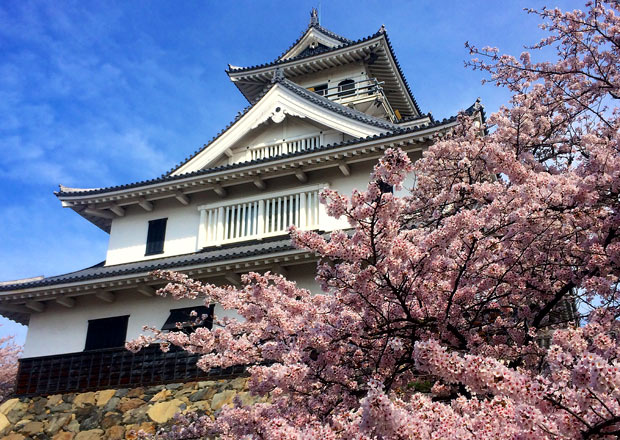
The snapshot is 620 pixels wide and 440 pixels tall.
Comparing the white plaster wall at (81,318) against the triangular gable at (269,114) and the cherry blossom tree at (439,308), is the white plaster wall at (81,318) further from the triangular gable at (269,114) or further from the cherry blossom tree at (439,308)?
the cherry blossom tree at (439,308)

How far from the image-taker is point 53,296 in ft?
43.2

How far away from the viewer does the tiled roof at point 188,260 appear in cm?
1145

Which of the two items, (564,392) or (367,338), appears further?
(367,338)

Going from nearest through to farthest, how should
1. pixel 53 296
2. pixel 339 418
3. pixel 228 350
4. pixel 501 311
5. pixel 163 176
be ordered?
pixel 339 418, pixel 501 311, pixel 228 350, pixel 53 296, pixel 163 176

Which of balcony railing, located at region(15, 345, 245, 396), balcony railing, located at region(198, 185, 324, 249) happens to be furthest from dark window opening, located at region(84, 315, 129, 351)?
balcony railing, located at region(198, 185, 324, 249)

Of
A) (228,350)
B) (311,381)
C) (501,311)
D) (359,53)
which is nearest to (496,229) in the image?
(501,311)

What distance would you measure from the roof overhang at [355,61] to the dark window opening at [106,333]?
10208 millimetres

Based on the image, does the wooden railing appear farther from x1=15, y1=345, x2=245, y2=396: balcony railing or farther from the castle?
x1=15, y1=345, x2=245, y2=396: balcony railing

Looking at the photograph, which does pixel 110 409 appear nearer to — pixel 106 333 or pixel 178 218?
pixel 106 333

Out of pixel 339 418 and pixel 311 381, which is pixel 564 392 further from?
pixel 311 381

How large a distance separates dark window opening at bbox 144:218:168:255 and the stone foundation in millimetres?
4102

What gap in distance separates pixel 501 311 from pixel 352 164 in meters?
7.94

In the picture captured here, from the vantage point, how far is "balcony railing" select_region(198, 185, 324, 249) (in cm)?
1331

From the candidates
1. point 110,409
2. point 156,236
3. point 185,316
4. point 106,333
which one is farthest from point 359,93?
point 110,409
